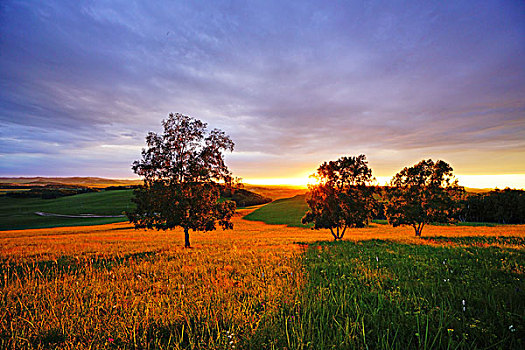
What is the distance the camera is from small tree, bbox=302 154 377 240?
20703mm

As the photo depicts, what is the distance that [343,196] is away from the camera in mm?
20953

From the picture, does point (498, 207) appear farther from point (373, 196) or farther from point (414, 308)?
point (414, 308)

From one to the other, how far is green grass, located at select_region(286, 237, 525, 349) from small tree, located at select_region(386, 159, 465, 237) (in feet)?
73.2

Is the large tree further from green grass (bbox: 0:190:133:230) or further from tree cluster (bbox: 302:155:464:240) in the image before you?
green grass (bbox: 0:190:133:230)

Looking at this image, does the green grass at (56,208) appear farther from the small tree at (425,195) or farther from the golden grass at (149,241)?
the small tree at (425,195)

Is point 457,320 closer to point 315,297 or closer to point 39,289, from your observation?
point 315,297

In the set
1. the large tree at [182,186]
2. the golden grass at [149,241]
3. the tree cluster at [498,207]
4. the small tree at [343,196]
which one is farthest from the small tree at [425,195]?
the tree cluster at [498,207]

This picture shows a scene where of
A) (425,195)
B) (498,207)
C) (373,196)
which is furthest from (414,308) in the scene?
(498,207)

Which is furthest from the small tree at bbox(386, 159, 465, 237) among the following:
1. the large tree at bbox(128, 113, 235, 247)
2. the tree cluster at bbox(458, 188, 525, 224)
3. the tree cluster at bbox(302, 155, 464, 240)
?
the tree cluster at bbox(458, 188, 525, 224)

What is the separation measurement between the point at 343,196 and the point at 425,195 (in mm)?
12492

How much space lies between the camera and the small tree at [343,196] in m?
20.7

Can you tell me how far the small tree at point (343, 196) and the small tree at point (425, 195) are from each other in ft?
26.3

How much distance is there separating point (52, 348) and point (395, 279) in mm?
6173

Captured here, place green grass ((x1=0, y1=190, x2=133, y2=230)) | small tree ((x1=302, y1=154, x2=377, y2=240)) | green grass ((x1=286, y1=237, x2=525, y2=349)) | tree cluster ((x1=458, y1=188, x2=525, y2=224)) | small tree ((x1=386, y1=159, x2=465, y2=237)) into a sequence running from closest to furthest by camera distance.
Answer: green grass ((x1=286, y1=237, x2=525, y2=349))
small tree ((x1=302, y1=154, x2=377, y2=240))
small tree ((x1=386, y1=159, x2=465, y2=237))
green grass ((x1=0, y1=190, x2=133, y2=230))
tree cluster ((x1=458, y1=188, x2=525, y2=224))
